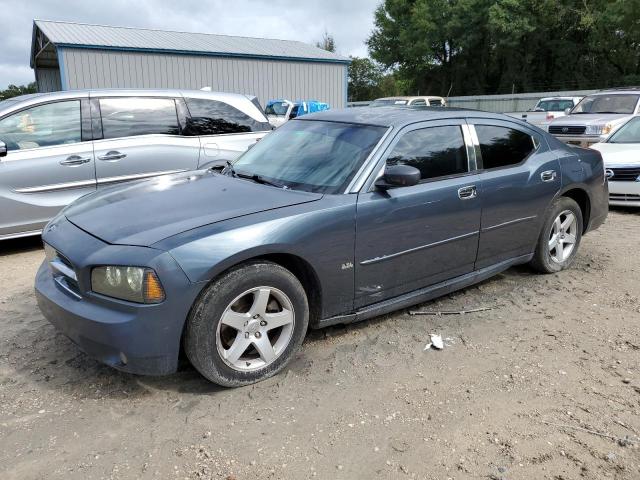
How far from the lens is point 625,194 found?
7988 mm

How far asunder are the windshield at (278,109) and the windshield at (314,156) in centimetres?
1675

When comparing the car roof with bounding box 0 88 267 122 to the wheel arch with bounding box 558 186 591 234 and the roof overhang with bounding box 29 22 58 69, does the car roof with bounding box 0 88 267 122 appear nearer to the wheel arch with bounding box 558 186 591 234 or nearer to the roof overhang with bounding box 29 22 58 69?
the wheel arch with bounding box 558 186 591 234

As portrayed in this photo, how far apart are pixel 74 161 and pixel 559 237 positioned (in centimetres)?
494

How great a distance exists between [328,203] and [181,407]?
4.74 feet

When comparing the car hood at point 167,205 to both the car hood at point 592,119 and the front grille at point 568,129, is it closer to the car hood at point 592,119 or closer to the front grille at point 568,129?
the front grille at point 568,129

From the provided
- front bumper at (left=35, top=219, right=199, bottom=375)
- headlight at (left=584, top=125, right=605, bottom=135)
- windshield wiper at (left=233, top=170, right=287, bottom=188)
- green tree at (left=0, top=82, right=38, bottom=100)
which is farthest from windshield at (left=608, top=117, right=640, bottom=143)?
green tree at (left=0, top=82, right=38, bottom=100)

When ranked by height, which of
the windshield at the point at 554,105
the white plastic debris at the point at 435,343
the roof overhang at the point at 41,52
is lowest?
the white plastic debris at the point at 435,343

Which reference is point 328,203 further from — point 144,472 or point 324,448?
point 144,472

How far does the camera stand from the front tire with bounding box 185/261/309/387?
2.88 m

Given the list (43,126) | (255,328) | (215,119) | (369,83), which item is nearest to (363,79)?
(369,83)

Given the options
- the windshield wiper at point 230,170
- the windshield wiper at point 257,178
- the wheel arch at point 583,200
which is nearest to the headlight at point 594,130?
the wheel arch at point 583,200

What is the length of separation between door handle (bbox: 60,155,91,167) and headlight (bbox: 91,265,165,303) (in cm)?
336

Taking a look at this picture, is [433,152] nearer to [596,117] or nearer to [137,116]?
[137,116]

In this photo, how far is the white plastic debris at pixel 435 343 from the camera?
12.1 ft
